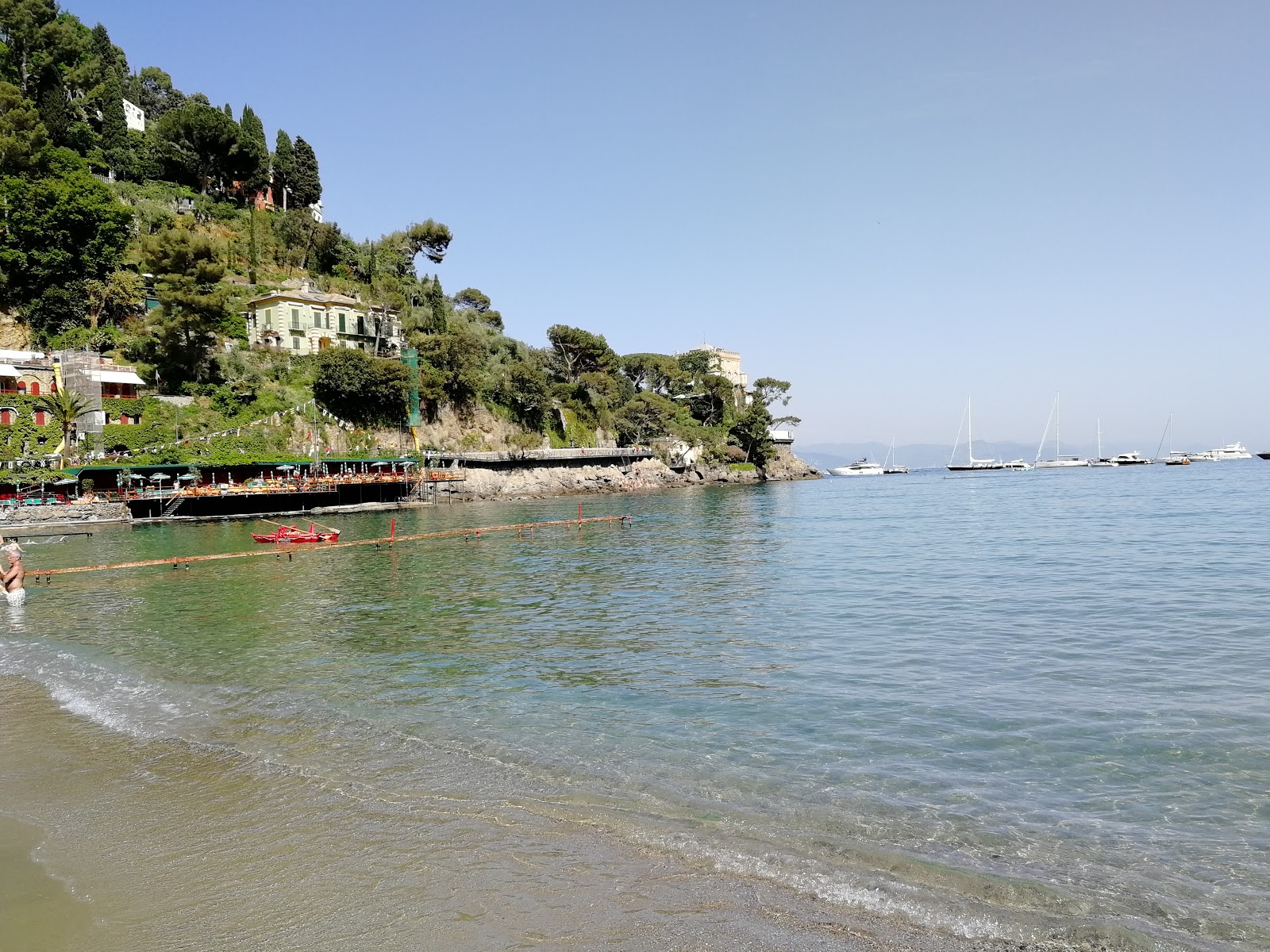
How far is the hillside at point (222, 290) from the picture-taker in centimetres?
7406

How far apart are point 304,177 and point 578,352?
47.2 meters

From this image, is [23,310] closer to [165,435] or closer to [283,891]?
[165,435]

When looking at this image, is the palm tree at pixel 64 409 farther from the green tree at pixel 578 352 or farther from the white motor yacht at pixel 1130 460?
the white motor yacht at pixel 1130 460

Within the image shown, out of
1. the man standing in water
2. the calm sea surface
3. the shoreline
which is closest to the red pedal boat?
the calm sea surface

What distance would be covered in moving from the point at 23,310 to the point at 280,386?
2318 cm

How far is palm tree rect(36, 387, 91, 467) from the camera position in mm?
63469

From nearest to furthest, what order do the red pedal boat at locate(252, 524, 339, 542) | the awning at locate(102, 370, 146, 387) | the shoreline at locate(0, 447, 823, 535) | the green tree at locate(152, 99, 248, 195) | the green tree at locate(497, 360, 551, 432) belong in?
the red pedal boat at locate(252, 524, 339, 542), the shoreline at locate(0, 447, 823, 535), the awning at locate(102, 370, 146, 387), the green tree at locate(497, 360, 551, 432), the green tree at locate(152, 99, 248, 195)

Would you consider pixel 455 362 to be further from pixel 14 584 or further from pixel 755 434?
pixel 14 584

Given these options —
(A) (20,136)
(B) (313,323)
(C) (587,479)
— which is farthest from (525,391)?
(A) (20,136)

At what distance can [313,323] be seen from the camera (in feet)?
287

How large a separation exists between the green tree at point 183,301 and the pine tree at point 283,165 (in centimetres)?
3736

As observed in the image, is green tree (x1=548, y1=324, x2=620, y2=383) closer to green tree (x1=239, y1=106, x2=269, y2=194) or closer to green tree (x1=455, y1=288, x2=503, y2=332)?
green tree (x1=455, y1=288, x2=503, y2=332)

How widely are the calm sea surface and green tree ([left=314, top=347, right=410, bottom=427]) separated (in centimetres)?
5748

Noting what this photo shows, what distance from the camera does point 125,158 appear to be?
9550 cm
